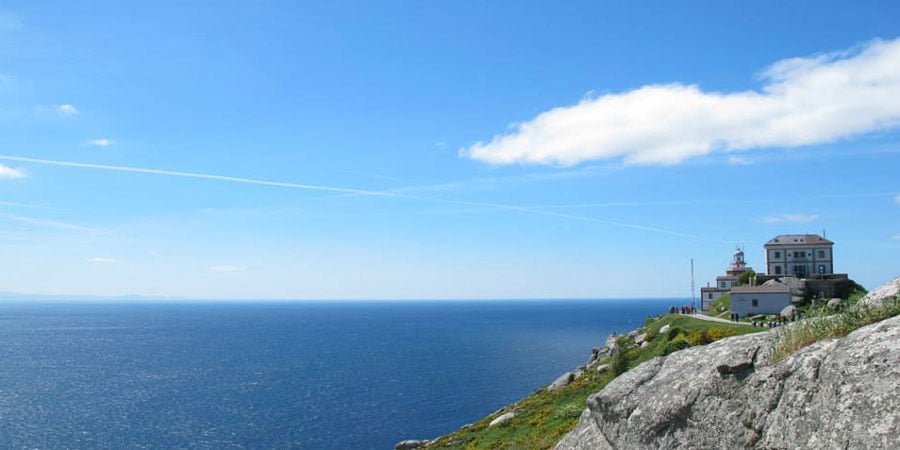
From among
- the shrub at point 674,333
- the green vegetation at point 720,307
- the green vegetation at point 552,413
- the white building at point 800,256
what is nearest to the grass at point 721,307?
the green vegetation at point 720,307

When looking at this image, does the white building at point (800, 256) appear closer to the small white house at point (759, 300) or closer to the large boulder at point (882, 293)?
the small white house at point (759, 300)

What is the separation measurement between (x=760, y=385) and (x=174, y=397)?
95.4 metres

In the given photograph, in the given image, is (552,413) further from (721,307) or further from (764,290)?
(721,307)

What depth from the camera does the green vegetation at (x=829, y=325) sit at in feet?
33.0

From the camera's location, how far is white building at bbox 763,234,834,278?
3541 inches

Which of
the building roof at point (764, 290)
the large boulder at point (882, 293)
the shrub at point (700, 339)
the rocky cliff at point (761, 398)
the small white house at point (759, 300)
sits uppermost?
the large boulder at point (882, 293)

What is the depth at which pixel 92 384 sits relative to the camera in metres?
100

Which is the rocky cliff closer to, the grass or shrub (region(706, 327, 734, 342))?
shrub (region(706, 327, 734, 342))

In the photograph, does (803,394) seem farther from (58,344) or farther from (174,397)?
(58,344)

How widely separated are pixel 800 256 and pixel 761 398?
94.5m

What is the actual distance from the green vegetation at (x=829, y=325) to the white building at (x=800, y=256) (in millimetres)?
91543

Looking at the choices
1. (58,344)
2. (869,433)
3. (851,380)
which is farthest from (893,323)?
(58,344)

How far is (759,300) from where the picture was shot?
72625 millimetres

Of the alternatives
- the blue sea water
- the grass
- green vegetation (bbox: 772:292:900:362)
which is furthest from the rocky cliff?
the grass
